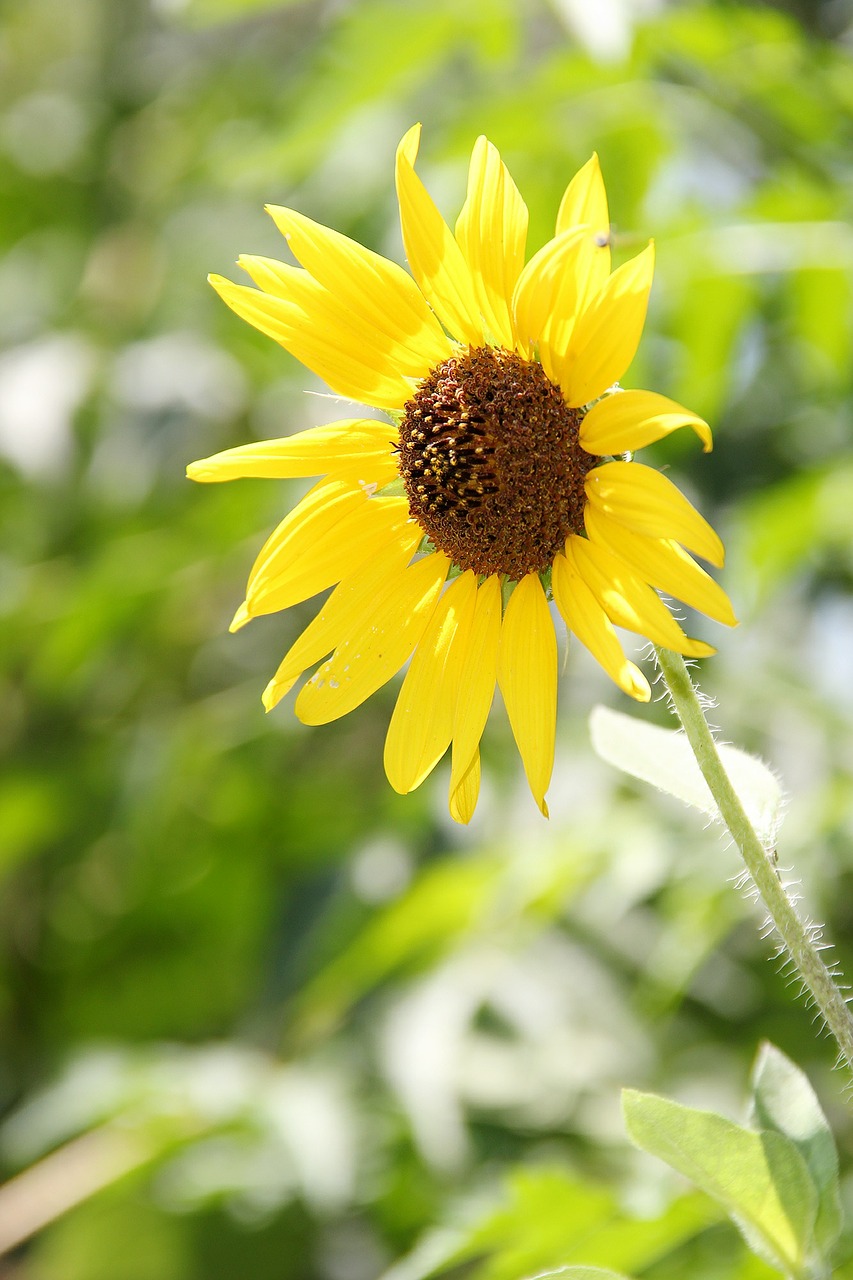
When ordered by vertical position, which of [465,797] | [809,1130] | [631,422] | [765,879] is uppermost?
[631,422]

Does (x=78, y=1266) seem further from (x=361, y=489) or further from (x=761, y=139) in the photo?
(x=761, y=139)

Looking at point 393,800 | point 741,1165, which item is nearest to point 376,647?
point 741,1165

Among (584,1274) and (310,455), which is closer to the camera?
(584,1274)

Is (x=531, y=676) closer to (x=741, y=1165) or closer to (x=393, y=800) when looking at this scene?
(x=741, y=1165)

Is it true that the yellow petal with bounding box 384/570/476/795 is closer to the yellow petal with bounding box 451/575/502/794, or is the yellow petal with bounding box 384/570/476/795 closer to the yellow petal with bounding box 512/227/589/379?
the yellow petal with bounding box 451/575/502/794

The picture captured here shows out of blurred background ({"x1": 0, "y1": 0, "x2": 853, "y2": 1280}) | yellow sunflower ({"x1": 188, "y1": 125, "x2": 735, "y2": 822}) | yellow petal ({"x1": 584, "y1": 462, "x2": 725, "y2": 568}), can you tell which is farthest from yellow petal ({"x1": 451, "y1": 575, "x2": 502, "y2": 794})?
blurred background ({"x1": 0, "y1": 0, "x2": 853, "y2": 1280})
